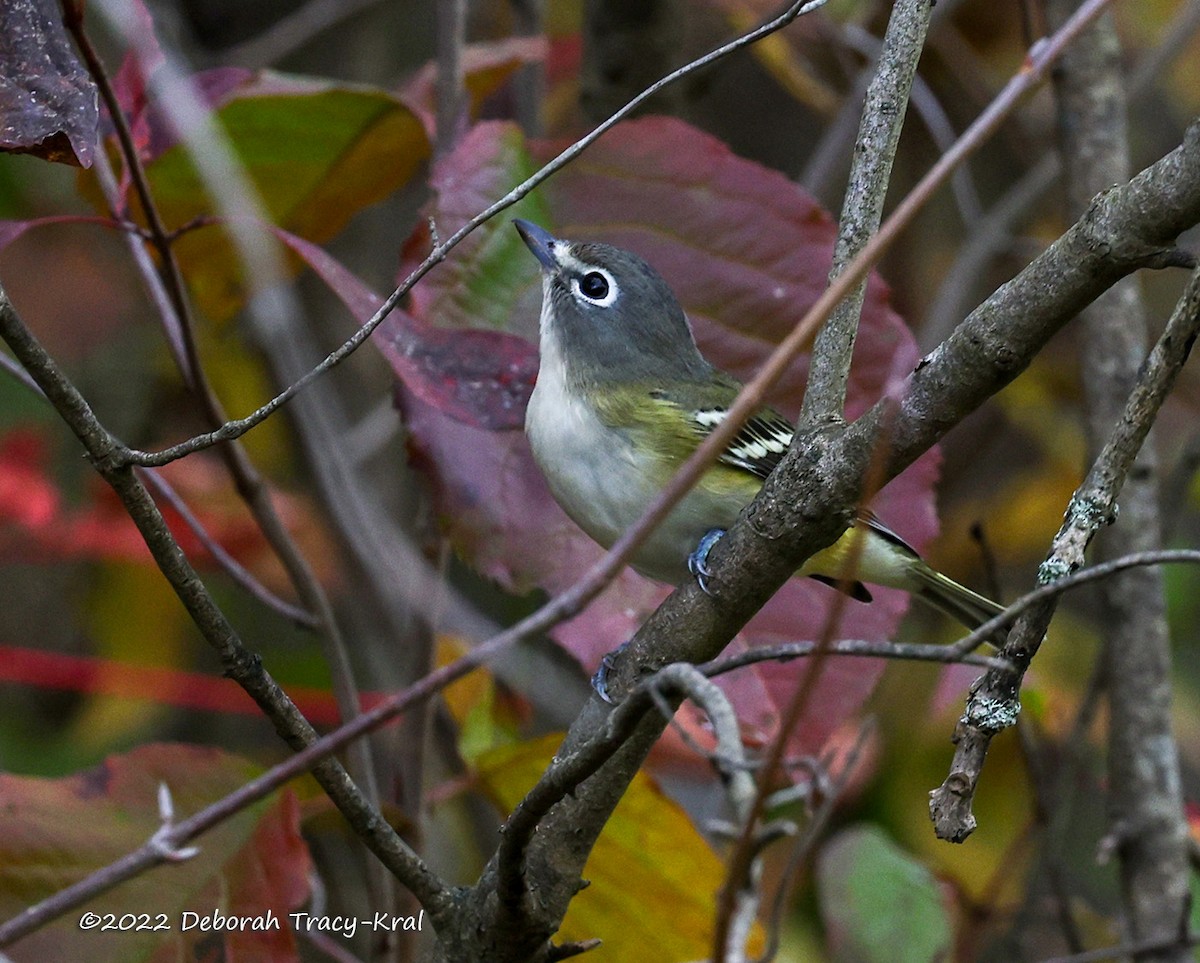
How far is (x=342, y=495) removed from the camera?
315 cm

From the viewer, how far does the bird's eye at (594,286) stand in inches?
108

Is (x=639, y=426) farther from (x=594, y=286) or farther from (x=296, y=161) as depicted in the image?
(x=296, y=161)

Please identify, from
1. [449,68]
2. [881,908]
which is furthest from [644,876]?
[449,68]

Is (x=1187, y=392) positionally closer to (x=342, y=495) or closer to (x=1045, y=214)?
(x=1045, y=214)

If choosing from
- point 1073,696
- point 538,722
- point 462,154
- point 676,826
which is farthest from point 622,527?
point 1073,696

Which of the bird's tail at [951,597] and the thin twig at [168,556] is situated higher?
the bird's tail at [951,597]

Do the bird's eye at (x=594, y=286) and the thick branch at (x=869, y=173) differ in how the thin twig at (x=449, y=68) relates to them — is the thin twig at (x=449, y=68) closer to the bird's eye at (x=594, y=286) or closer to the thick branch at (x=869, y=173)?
the bird's eye at (x=594, y=286)

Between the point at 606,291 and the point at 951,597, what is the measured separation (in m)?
0.96

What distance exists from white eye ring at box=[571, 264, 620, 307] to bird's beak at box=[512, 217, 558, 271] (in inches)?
9.1

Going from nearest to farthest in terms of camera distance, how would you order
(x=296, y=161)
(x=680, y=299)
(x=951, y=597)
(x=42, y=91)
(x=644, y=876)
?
(x=42, y=91)
(x=644, y=876)
(x=680, y=299)
(x=296, y=161)
(x=951, y=597)

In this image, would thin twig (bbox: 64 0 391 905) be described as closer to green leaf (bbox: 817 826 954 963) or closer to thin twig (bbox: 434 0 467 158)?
thin twig (bbox: 434 0 467 158)

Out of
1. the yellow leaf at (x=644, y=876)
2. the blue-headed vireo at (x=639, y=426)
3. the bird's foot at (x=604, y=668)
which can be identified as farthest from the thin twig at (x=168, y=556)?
the blue-headed vireo at (x=639, y=426)

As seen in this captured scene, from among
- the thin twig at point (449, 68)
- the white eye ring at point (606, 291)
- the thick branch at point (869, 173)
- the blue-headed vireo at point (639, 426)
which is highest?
the thin twig at point (449, 68)

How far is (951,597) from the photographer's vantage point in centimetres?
263
